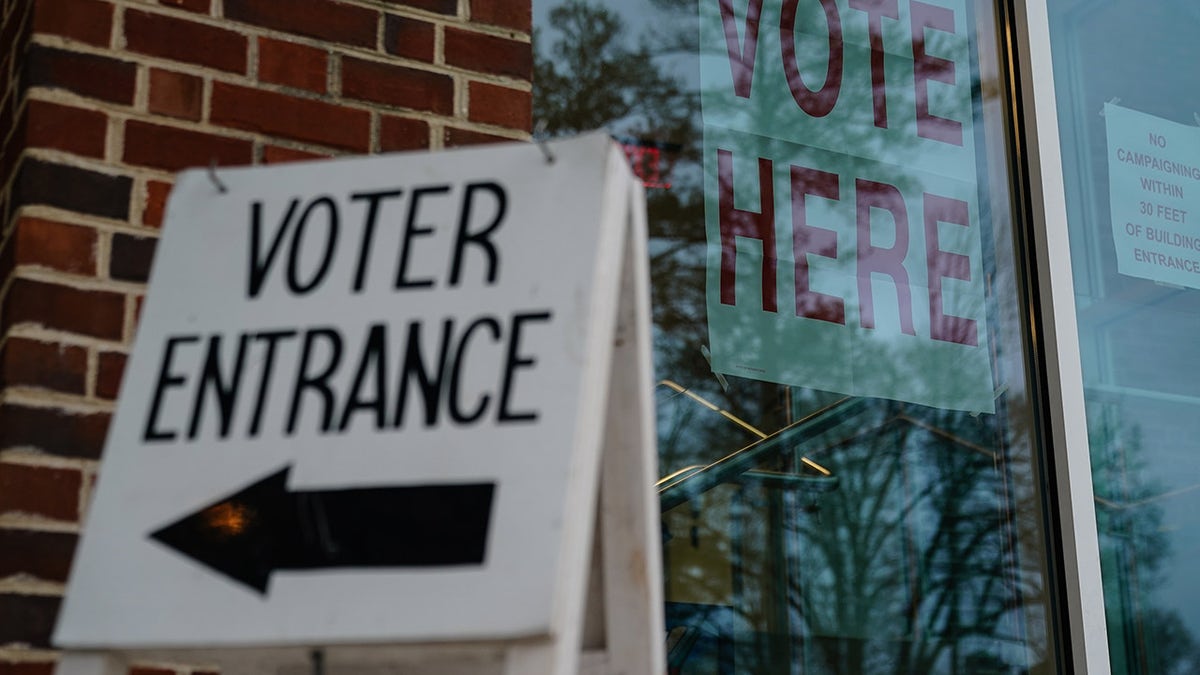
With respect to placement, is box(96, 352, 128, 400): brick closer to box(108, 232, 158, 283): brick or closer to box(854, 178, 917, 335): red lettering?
box(108, 232, 158, 283): brick

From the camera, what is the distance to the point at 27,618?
200 cm

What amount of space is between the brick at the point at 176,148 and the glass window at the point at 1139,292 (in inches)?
77.7

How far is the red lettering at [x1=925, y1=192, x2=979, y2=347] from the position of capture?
3.14m

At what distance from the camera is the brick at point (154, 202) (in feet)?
7.19

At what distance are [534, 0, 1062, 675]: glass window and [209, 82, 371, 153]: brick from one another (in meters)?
0.57

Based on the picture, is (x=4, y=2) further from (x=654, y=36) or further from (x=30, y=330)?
(x=654, y=36)

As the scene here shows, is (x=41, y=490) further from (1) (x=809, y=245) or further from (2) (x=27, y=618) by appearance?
(1) (x=809, y=245)

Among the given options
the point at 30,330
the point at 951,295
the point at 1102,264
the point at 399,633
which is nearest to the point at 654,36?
the point at 951,295

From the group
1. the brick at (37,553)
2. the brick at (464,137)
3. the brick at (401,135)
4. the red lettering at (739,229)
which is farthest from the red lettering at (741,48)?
the brick at (37,553)

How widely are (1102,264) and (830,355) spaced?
82 cm

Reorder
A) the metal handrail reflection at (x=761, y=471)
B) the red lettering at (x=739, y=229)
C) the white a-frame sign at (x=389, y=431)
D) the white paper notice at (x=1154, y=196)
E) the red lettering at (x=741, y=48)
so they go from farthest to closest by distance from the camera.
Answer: the white paper notice at (x=1154, y=196) < the red lettering at (x=741, y=48) < the red lettering at (x=739, y=229) < the metal handrail reflection at (x=761, y=471) < the white a-frame sign at (x=389, y=431)

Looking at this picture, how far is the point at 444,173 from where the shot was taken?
1.65m

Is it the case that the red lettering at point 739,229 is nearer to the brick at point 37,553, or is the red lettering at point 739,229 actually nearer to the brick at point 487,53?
the brick at point 487,53

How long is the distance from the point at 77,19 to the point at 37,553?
0.80 metres
